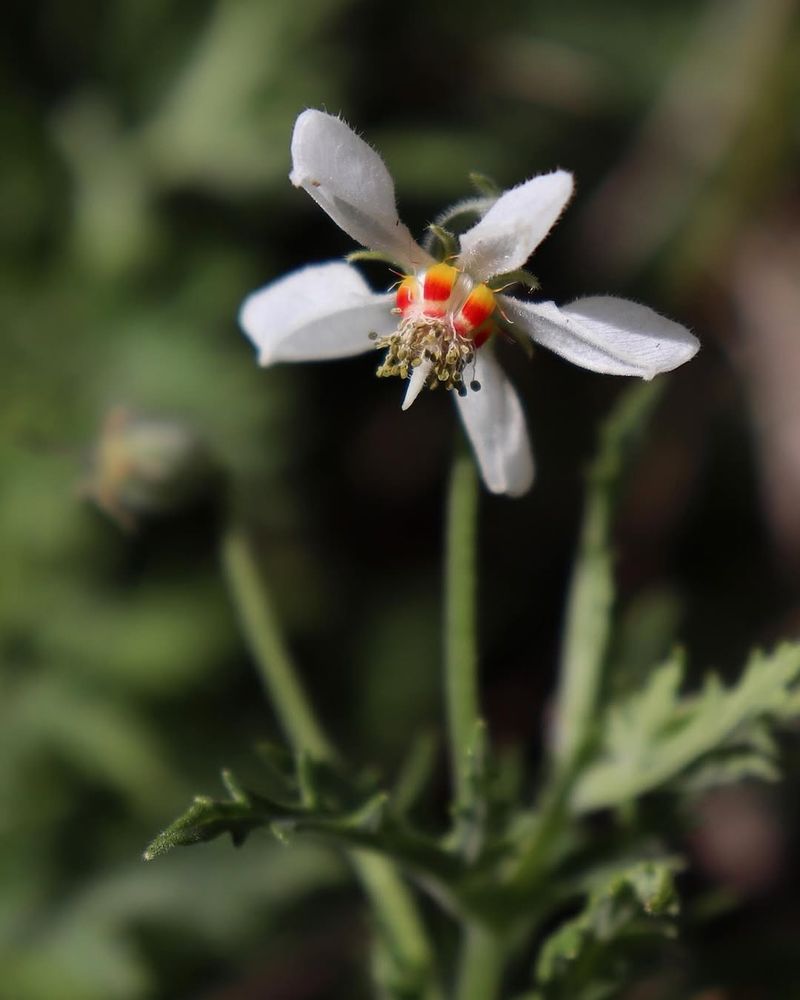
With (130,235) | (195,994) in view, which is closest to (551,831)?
(195,994)

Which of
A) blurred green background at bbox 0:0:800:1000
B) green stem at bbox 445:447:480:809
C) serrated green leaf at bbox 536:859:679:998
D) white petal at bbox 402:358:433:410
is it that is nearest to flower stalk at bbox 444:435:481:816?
green stem at bbox 445:447:480:809

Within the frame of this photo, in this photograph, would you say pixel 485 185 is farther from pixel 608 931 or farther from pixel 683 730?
pixel 608 931

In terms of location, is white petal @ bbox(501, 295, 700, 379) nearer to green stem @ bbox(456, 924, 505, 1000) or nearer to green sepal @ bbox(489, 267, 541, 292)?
green sepal @ bbox(489, 267, 541, 292)

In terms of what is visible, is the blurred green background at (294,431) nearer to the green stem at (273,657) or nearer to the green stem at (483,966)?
the green stem at (273,657)

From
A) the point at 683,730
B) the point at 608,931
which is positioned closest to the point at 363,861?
the point at 608,931

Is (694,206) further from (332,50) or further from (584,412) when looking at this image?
(332,50)

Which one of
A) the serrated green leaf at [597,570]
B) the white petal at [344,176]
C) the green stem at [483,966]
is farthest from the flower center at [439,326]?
the green stem at [483,966]
